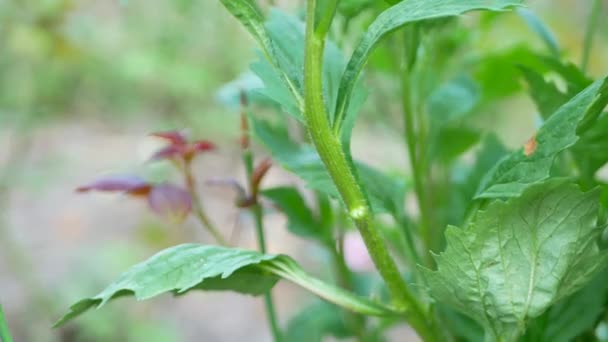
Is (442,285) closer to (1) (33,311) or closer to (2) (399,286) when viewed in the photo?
(2) (399,286)

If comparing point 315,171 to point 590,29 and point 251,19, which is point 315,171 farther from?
point 590,29

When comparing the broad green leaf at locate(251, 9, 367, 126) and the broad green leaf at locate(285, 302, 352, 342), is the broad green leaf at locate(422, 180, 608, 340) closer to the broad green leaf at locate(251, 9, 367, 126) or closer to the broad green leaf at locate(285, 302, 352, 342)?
the broad green leaf at locate(251, 9, 367, 126)

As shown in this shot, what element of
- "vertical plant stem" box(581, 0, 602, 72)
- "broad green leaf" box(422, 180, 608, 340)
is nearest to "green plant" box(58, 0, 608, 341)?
"broad green leaf" box(422, 180, 608, 340)

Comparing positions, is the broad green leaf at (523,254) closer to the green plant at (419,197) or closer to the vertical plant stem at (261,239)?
the green plant at (419,197)

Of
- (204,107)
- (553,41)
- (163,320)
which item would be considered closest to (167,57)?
Result: (204,107)

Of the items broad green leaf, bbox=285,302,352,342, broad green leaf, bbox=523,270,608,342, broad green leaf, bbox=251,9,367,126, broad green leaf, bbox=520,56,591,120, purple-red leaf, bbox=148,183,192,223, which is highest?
broad green leaf, bbox=251,9,367,126

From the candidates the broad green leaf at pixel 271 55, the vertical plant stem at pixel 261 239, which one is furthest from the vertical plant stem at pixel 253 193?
the broad green leaf at pixel 271 55
